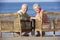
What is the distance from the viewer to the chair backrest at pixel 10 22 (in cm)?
418

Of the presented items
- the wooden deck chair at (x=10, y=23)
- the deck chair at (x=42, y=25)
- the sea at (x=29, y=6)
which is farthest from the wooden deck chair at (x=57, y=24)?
the sea at (x=29, y=6)

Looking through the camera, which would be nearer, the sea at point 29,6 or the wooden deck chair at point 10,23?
the wooden deck chair at point 10,23

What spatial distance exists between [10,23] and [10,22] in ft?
0.07

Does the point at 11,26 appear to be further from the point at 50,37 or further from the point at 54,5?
→ the point at 54,5

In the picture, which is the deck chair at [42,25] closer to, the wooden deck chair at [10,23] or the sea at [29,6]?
the wooden deck chair at [10,23]

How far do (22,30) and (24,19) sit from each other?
20cm

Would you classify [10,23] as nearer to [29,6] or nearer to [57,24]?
[57,24]

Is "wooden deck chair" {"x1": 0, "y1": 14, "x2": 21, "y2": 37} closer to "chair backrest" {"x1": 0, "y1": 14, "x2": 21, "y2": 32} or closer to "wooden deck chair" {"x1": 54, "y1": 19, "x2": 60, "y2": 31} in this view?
"chair backrest" {"x1": 0, "y1": 14, "x2": 21, "y2": 32}

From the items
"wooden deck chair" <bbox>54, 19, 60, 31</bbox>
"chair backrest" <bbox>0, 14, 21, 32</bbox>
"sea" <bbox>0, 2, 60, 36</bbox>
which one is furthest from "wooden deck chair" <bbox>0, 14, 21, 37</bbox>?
"sea" <bbox>0, 2, 60, 36</bbox>

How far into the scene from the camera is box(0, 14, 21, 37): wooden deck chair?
420cm

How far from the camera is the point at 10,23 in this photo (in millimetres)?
4270

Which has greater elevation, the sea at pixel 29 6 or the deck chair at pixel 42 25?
the sea at pixel 29 6

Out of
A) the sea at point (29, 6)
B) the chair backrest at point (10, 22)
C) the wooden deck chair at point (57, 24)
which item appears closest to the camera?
the chair backrest at point (10, 22)

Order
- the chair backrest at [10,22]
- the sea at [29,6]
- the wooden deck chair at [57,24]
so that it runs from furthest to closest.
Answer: the sea at [29,6] < the wooden deck chair at [57,24] < the chair backrest at [10,22]
